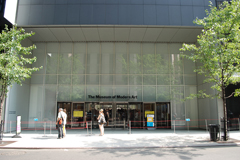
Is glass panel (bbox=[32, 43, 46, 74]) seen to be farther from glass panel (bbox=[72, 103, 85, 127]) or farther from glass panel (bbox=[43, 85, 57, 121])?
glass panel (bbox=[72, 103, 85, 127])

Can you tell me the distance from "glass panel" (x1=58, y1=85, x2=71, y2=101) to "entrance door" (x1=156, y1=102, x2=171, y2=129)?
8.45 m

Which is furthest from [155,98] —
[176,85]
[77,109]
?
[77,109]

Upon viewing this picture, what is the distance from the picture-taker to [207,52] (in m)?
11.6

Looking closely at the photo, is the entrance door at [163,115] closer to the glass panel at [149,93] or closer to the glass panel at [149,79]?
the glass panel at [149,93]

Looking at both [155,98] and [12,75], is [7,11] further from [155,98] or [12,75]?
[155,98]

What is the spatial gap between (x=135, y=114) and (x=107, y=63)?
5.53 meters

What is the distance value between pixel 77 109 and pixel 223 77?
40.7ft

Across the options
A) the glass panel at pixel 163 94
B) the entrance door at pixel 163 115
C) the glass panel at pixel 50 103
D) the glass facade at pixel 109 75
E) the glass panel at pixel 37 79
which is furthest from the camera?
the glass panel at pixel 37 79

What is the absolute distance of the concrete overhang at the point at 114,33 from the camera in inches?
639

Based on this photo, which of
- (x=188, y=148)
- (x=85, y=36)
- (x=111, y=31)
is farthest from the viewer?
(x=85, y=36)

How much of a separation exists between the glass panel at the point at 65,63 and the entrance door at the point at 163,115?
30.3ft

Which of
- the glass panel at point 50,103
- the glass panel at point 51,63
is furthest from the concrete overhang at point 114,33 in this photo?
the glass panel at point 50,103

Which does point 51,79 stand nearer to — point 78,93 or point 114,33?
point 78,93

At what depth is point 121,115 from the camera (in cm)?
1816
